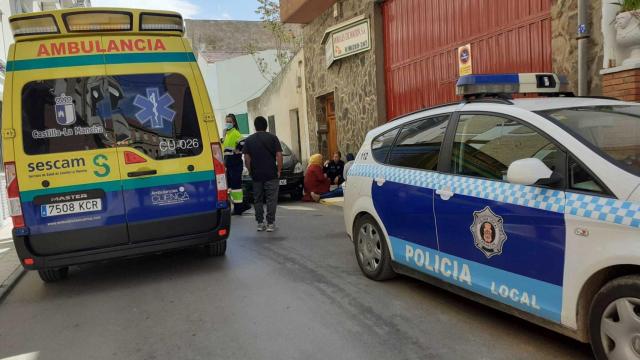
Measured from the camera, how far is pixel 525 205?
3.22 meters

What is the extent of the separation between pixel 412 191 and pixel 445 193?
0.44 meters

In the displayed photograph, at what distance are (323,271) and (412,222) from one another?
161 cm

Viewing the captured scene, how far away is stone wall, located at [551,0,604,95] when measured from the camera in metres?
6.64

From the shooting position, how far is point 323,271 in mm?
5625

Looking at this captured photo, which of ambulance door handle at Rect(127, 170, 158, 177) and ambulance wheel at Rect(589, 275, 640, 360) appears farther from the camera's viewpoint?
ambulance door handle at Rect(127, 170, 158, 177)

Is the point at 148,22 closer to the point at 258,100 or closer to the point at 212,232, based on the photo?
the point at 212,232

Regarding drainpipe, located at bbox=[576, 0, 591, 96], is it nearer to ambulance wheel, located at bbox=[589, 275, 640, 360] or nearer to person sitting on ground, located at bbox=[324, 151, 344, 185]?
ambulance wheel, located at bbox=[589, 275, 640, 360]

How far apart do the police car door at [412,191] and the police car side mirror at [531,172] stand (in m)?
0.99

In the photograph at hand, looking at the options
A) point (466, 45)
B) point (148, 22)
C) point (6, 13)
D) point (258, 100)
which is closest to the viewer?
point (148, 22)

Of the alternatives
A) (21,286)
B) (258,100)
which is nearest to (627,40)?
(21,286)

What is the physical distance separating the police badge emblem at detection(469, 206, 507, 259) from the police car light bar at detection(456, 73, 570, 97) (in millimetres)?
1079

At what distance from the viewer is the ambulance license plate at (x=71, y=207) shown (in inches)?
203

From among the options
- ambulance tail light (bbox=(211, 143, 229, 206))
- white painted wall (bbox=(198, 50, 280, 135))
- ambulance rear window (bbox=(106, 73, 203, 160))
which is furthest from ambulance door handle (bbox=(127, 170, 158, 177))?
white painted wall (bbox=(198, 50, 280, 135))

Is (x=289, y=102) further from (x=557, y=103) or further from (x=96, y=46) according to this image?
(x=557, y=103)
